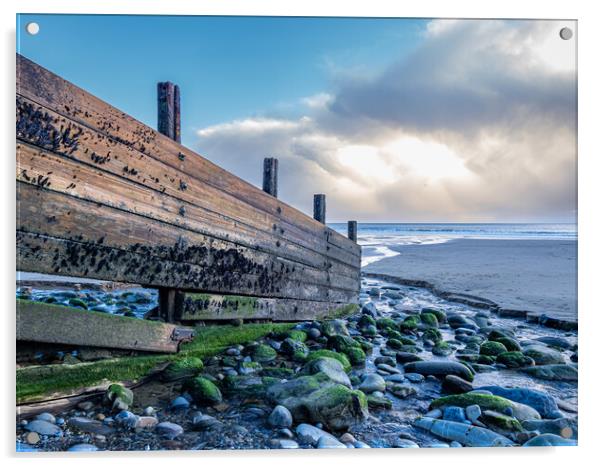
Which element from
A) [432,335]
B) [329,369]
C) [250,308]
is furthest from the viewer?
[432,335]

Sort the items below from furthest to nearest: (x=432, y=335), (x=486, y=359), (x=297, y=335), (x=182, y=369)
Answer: (x=432, y=335), (x=297, y=335), (x=486, y=359), (x=182, y=369)

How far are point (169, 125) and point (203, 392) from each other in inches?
79.8

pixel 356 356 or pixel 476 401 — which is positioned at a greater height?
pixel 356 356

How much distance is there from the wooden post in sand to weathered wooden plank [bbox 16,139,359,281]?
53 cm

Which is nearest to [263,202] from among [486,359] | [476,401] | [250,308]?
[250,308]

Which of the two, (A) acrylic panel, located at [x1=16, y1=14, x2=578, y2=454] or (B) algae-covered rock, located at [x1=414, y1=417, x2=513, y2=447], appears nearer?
(A) acrylic panel, located at [x1=16, y1=14, x2=578, y2=454]

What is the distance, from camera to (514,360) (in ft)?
12.9

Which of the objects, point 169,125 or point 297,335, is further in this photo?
point 297,335

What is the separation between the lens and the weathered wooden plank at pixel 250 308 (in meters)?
3.27

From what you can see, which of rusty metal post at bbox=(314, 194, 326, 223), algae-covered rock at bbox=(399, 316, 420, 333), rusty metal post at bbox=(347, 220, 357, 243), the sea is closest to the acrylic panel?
rusty metal post at bbox=(314, 194, 326, 223)

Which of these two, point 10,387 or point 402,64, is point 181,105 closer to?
point 402,64

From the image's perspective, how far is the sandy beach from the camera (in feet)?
17.5

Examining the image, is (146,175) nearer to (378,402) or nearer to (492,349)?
(378,402)

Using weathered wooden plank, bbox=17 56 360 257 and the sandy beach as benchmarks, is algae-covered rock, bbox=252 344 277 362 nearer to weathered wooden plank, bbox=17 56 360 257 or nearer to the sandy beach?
weathered wooden plank, bbox=17 56 360 257
